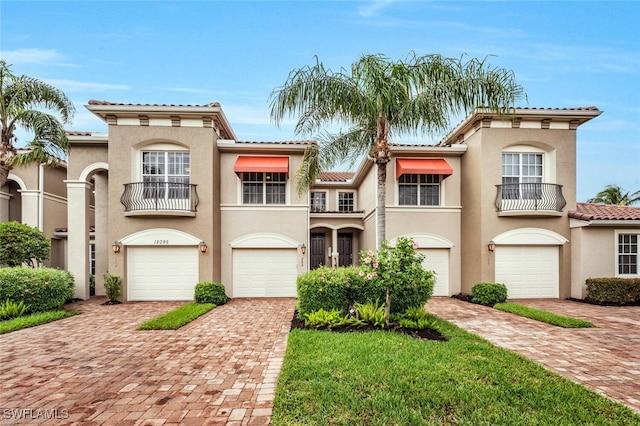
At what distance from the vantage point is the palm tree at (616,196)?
102ft

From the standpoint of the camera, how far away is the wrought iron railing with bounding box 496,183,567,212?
14.1 meters

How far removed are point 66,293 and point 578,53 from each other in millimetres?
24168

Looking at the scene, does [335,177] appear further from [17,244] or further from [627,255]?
[17,244]

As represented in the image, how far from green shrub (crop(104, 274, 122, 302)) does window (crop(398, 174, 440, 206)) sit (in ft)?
43.0

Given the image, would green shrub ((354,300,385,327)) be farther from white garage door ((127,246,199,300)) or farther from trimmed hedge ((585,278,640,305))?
trimmed hedge ((585,278,640,305))

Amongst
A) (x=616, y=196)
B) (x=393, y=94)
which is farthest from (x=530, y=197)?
(x=616, y=196)

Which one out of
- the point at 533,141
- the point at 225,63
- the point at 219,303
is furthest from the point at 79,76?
the point at 533,141

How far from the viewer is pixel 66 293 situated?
11.8 meters

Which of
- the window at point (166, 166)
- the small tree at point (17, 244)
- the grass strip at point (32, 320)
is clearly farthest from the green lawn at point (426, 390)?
the small tree at point (17, 244)

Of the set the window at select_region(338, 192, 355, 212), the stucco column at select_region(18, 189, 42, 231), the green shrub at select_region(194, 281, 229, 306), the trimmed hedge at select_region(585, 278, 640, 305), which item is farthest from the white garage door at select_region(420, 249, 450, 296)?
the stucco column at select_region(18, 189, 42, 231)

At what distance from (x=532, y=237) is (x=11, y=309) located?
1997 centimetres

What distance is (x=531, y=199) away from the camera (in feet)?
46.5

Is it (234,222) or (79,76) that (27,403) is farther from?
(79,76)
